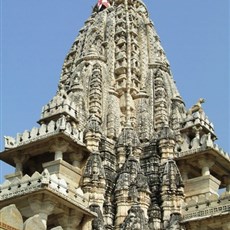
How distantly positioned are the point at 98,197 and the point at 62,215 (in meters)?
2.59

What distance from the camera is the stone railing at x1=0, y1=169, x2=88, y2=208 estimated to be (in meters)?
21.0

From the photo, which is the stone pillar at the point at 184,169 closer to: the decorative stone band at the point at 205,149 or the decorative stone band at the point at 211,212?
the decorative stone band at the point at 205,149

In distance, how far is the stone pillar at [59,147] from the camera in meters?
25.0

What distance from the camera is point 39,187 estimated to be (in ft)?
68.7

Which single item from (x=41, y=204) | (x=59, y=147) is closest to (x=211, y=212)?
(x=41, y=204)

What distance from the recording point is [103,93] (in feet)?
97.9

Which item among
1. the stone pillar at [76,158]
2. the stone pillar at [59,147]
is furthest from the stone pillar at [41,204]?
the stone pillar at [76,158]

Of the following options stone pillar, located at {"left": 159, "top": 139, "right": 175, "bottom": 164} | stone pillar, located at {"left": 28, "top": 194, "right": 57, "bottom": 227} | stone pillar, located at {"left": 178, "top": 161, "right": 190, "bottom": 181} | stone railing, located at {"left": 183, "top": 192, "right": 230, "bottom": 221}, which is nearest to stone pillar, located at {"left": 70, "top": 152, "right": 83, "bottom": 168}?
stone pillar, located at {"left": 159, "top": 139, "right": 175, "bottom": 164}

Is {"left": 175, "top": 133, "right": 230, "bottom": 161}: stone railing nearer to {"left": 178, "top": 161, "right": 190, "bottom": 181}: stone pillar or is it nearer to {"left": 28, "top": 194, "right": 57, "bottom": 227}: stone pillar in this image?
{"left": 178, "top": 161, "right": 190, "bottom": 181}: stone pillar

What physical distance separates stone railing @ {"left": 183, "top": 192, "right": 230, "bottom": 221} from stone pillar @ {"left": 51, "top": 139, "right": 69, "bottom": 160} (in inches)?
232

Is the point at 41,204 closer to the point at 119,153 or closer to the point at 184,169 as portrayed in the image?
the point at 119,153

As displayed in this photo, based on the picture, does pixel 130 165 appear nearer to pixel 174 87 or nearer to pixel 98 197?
pixel 98 197

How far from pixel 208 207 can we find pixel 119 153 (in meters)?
5.95

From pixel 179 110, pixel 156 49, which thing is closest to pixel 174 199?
pixel 179 110
